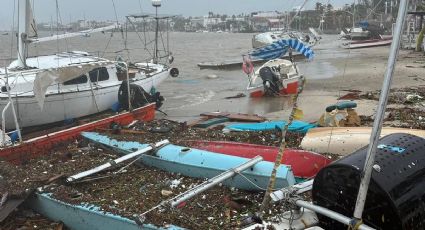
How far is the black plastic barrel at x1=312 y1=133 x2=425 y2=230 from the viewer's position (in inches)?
141

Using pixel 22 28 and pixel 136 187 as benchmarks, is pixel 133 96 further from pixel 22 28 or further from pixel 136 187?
pixel 136 187

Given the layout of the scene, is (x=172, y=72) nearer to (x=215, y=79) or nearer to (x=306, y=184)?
(x=215, y=79)

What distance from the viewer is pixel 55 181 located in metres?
6.85

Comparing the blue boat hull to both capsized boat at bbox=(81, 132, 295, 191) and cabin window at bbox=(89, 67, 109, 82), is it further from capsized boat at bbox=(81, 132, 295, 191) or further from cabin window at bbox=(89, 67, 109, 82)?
cabin window at bbox=(89, 67, 109, 82)

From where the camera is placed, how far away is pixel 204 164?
7047 mm

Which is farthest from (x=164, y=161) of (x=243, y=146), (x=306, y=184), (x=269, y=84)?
(x=269, y=84)

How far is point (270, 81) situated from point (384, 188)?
47.9 feet

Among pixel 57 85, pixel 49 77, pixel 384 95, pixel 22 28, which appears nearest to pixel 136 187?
pixel 384 95

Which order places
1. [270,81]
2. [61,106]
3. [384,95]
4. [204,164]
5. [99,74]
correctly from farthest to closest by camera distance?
1. [270,81]
2. [99,74]
3. [61,106]
4. [204,164]
5. [384,95]

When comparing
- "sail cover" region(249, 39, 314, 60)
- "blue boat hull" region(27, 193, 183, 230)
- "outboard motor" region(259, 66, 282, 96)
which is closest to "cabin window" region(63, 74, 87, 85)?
"outboard motor" region(259, 66, 282, 96)

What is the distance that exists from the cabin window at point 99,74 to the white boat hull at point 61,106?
1.46 ft

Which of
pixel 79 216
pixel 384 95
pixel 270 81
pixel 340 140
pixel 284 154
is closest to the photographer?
pixel 384 95

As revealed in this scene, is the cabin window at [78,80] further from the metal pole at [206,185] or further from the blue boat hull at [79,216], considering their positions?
the metal pole at [206,185]

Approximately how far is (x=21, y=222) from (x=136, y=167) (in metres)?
2.16
